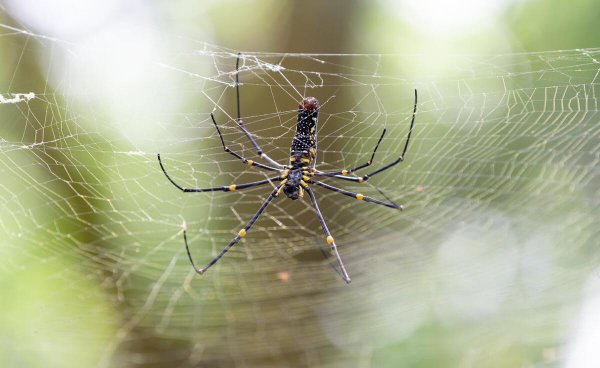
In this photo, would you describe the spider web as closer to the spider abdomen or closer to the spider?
the spider

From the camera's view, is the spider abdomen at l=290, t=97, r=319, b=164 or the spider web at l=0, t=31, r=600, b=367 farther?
the spider web at l=0, t=31, r=600, b=367

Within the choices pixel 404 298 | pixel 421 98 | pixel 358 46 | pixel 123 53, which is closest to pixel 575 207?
pixel 404 298

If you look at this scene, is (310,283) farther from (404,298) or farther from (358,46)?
(358,46)

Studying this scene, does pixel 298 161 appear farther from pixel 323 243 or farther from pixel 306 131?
pixel 323 243

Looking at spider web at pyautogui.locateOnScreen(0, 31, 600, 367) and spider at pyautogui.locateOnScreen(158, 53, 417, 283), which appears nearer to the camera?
spider at pyautogui.locateOnScreen(158, 53, 417, 283)

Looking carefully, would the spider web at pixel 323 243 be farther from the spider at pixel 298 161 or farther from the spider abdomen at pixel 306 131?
the spider abdomen at pixel 306 131

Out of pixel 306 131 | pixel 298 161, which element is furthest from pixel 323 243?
pixel 306 131

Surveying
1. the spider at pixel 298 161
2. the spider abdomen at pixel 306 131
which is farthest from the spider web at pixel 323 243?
the spider abdomen at pixel 306 131

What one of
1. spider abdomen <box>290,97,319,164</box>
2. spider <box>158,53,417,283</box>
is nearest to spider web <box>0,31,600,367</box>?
spider <box>158,53,417,283</box>

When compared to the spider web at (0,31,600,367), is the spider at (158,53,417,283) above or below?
above
